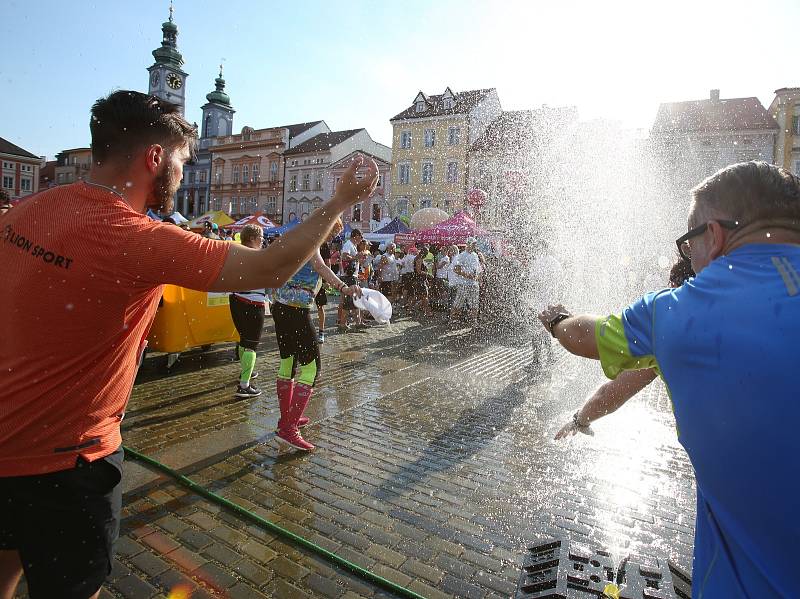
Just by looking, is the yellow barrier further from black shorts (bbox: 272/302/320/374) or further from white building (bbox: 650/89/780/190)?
white building (bbox: 650/89/780/190)

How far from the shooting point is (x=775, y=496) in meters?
1.07

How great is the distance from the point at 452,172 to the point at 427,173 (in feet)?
8.69

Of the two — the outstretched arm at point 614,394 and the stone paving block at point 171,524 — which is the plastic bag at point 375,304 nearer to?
the stone paving block at point 171,524

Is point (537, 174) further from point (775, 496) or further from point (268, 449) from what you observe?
point (775, 496)

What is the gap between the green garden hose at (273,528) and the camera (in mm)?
2648

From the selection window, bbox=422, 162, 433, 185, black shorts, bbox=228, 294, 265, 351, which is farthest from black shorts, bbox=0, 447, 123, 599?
window, bbox=422, 162, 433, 185

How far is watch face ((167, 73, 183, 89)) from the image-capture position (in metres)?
71.4

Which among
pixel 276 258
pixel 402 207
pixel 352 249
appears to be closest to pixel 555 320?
pixel 276 258

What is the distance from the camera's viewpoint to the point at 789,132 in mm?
37875

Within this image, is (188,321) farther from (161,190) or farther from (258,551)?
(161,190)

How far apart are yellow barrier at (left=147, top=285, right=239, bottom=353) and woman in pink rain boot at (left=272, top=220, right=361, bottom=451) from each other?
259 centimetres

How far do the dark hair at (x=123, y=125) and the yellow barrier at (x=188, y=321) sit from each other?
5.10 m

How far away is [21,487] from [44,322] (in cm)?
50

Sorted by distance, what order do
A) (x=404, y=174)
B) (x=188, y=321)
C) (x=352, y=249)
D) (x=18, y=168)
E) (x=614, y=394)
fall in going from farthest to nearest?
1. (x=18, y=168)
2. (x=404, y=174)
3. (x=352, y=249)
4. (x=188, y=321)
5. (x=614, y=394)
